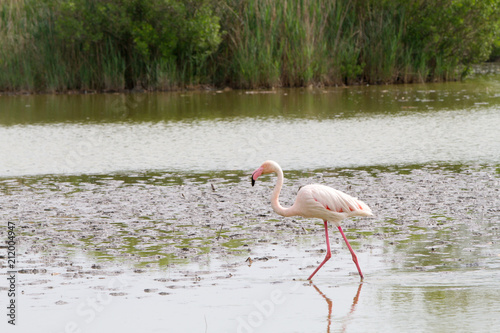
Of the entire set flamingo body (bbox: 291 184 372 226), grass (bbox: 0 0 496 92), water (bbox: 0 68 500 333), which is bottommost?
water (bbox: 0 68 500 333)

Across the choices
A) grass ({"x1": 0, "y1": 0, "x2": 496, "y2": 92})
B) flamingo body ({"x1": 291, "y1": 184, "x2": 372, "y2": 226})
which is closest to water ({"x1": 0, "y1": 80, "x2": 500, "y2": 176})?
grass ({"x1": 0, "y1": 0, "x2": 496, "y2": 92})

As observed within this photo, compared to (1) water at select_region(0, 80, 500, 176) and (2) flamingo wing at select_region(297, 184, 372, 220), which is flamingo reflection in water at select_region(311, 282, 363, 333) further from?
(1) water at select_region(0, 80, 500, 176)

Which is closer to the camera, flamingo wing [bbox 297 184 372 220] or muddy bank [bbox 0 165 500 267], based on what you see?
flamingo wing [bbox 297 184 372 220]

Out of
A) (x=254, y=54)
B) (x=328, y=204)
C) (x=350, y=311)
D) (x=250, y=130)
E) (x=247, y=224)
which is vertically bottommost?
(x=350, y=311)

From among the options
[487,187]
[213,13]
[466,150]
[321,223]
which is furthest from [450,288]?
[213,13]

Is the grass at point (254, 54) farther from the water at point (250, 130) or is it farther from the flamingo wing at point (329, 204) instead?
the flamingo wing at point (329, 204)

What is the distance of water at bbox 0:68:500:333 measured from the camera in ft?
17.8

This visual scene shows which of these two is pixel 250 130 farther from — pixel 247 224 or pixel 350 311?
pixel 350 311

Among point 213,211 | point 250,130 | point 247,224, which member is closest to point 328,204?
point 247,224

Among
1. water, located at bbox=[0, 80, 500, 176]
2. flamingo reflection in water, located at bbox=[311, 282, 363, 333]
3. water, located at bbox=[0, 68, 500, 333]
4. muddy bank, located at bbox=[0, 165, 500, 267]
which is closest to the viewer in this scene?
flamingo reflection in water, located at bbox=[311, 282, 363, 333]

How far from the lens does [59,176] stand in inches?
439

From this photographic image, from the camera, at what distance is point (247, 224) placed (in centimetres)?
792

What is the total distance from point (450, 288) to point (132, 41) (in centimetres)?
1880

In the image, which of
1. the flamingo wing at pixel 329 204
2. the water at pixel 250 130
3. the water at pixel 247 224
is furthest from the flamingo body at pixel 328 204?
the water at pixel 250 130
